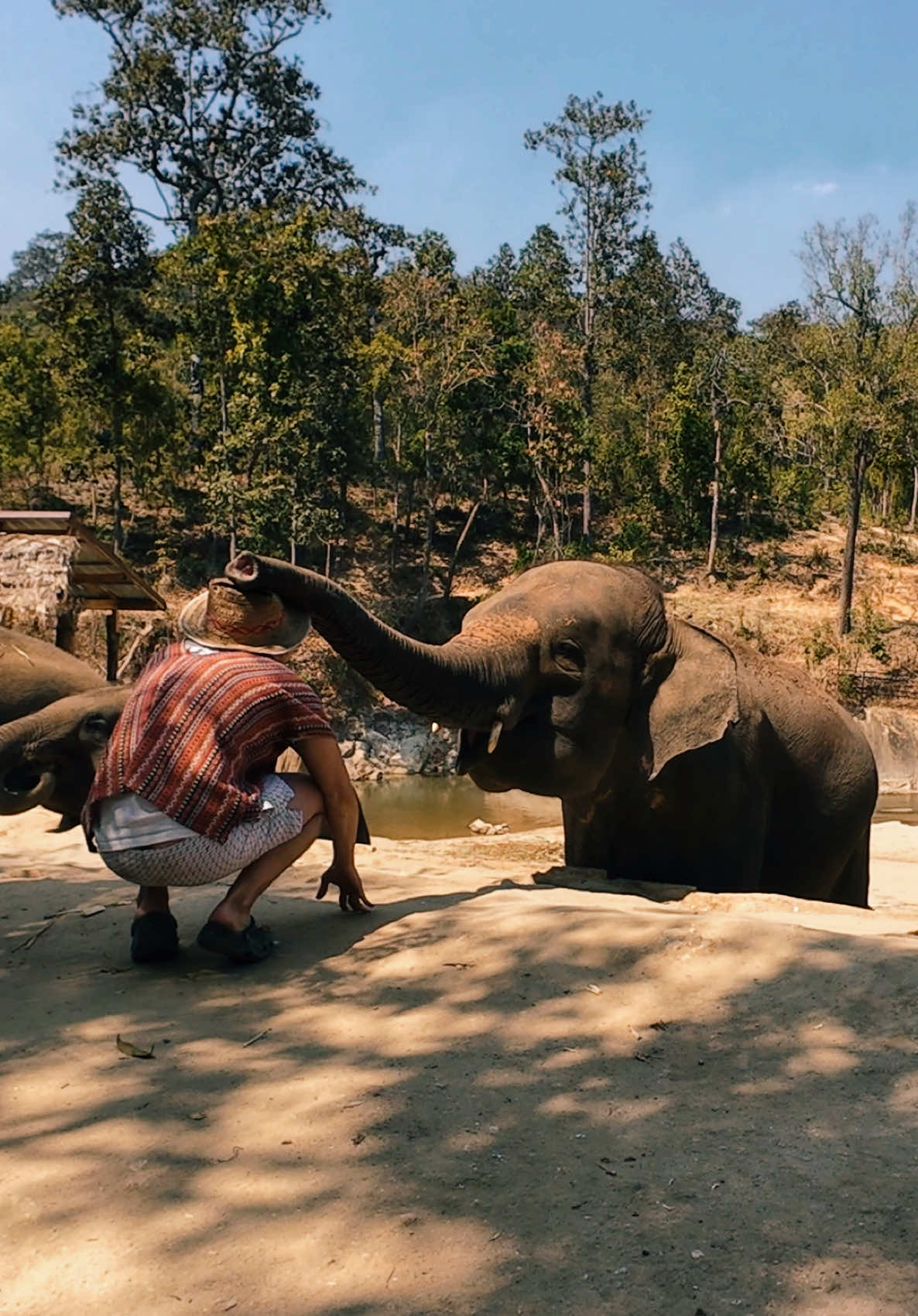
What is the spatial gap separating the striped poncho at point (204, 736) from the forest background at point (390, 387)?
2437 cm

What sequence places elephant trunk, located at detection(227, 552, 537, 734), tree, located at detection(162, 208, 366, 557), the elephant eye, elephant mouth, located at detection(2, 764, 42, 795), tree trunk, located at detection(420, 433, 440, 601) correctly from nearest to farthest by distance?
1. elephant trunk, located at detection(227, 552, 537, 734)
2. the elephant eye
3. elephant mouth, located at detection(2, 764, 42, 795)
4. tree, located at detection(162, 208, 366, 557)
5. tree trunk, located at detection(420, 433, 440, 601)

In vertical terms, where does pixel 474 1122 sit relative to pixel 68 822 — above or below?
above

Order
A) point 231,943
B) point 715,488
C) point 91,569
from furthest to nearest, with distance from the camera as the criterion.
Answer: point 715,488 → point 91,569 → point 231,943

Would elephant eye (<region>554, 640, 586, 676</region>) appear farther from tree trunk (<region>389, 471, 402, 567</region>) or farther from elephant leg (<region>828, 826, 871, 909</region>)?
tree trunk (<region>389, 471, 402, 567</region>)

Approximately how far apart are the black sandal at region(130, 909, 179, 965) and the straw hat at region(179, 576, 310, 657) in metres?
1.06

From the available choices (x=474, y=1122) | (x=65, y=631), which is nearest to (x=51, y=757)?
(x=474, y=1122)

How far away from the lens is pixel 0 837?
9.62 metres

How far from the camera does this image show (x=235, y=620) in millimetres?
4453

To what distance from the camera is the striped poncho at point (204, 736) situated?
4.24 m

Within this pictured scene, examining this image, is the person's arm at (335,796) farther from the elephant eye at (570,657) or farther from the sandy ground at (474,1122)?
the elephant eye at (570,657)

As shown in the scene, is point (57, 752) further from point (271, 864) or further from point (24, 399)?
point (24, 399)

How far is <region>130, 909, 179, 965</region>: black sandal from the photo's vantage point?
4473mm

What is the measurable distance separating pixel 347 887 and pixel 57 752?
3102 millimetres

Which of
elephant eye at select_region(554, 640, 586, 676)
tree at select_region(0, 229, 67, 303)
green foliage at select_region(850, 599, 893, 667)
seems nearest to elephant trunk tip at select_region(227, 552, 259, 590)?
elephant eye at select_region(554, 640, 586, 676)
